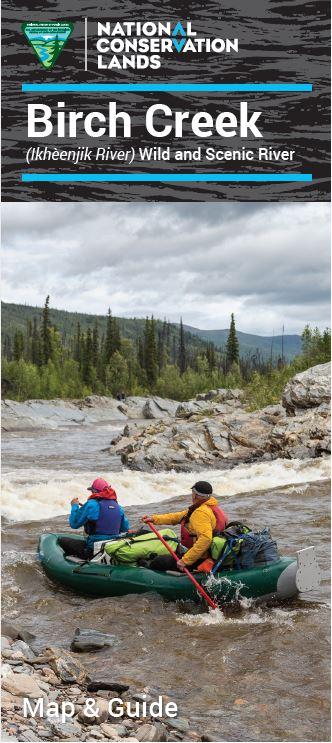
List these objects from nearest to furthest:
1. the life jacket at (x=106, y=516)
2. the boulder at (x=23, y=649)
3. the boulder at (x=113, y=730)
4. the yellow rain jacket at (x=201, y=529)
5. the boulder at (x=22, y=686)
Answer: the boulder at (x=113, y=730), the boulder at (x=22, y=686), the boulder at (x=23, y=649), the yellow rain jacket at (x=201, y=529), the life jacket at (x=106, y=516)

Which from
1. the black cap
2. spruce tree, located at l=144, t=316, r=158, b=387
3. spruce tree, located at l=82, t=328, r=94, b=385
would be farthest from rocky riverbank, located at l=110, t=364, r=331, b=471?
spruce tree, located at l=144, t=316, r=158, b=387

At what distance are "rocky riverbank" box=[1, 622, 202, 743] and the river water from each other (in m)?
0.41

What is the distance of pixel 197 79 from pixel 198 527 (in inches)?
186

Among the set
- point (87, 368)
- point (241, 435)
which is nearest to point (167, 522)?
point (241, 435)

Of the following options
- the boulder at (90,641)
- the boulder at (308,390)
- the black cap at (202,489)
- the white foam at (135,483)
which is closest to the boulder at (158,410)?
the boulder at (308,390)

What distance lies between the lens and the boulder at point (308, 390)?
65.1 ft

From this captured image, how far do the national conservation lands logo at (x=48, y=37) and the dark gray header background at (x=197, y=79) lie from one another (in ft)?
0.12

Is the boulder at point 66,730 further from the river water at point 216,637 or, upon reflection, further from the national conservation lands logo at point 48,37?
the national conservation lands logo at point 48,37

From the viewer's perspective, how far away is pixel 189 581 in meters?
7.08

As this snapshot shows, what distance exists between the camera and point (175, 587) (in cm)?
715

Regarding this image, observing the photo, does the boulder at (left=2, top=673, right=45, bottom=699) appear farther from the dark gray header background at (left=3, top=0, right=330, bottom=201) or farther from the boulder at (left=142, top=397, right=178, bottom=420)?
the boulder at (left=142, top=397, right=178, bottom=420)

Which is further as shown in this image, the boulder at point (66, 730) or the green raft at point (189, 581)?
the green raft at point (189, 581)

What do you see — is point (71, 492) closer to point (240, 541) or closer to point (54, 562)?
point (54, 562)

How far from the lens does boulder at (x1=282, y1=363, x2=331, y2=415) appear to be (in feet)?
65.1
